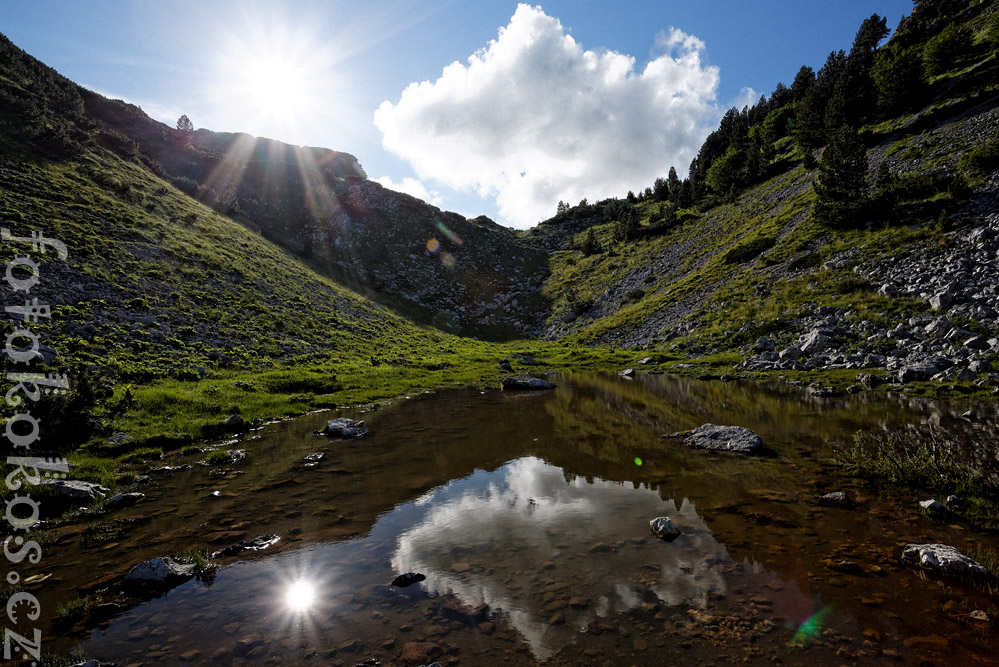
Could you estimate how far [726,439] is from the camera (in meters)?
15.0

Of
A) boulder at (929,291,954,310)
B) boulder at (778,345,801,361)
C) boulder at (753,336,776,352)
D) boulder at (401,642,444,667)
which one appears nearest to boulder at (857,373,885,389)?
boulder at (778,345,801,361)

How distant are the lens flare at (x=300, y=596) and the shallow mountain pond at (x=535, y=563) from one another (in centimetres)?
4

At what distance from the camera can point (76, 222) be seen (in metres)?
35.2

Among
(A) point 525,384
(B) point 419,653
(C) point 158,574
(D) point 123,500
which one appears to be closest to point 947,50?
(A) point 525,384

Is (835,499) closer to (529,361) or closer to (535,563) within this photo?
(535,563)

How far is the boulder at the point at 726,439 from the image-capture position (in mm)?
14227

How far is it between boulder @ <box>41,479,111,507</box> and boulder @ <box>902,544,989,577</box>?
20232mm

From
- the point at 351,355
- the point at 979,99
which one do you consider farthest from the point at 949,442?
the point at 979,99

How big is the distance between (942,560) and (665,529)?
4533 mm

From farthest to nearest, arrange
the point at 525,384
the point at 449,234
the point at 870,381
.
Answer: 1. the point at 449,234
2. the point at 525,384
3. the point at 870,381

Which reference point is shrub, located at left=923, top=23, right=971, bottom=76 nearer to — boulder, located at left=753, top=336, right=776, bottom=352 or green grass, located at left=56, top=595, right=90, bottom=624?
boulder, located at left=753, top=336, right=776, bottom=352

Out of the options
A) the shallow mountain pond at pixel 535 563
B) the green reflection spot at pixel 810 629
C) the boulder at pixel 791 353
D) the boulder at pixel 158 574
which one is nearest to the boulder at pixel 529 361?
the boulder at pixel 791 353

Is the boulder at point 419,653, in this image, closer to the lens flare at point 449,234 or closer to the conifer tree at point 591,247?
the conifer tree at point 591,247

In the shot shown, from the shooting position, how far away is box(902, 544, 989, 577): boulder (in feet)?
21.8
